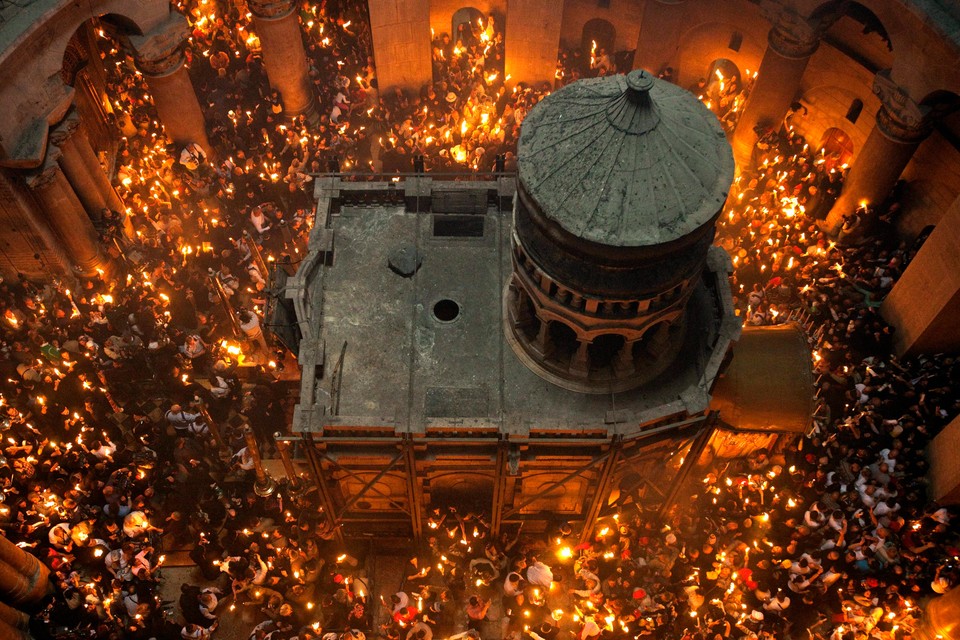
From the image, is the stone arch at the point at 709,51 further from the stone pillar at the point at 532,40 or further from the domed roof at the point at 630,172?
the domed roof at the point at 630,172

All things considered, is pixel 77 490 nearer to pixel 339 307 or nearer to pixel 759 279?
pixel 339 307

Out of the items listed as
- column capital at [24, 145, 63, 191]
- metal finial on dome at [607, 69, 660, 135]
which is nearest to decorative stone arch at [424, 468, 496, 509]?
metal finial on dome at [607, 69, 660, 135]

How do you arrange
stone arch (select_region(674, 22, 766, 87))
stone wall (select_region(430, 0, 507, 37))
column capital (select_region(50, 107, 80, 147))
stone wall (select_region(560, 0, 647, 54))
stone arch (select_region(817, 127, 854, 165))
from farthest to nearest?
1. stone wall (select_region(430, 0, 507, 37))
2. stone wall (select_region(560, 0, 647, 54))
3. stone arch (select_region(674, 22, 766, 87))
4. stone arch (select_region(817, 127, 854, 165))
5. column capital (select_region(50, 107, 80, 147))

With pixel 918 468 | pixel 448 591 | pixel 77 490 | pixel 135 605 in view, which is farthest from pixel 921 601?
pixel 77 490

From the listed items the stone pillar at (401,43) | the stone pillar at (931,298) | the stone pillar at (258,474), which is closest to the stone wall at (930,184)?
the stone pillar at (931,298)

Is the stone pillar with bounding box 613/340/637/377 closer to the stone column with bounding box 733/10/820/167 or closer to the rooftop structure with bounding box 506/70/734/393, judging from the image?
the rooftop structure with bounding box 506/70/734/393

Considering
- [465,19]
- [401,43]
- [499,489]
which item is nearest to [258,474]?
[499,489]
